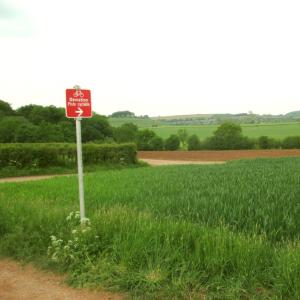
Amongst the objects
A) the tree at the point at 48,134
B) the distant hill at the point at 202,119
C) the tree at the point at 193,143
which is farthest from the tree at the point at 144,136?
the distant hill at the point at 202,119

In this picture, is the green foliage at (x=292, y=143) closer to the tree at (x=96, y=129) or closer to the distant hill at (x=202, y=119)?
the tree at (x=96, y=129)

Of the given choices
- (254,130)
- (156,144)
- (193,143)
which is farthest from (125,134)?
(254,130)

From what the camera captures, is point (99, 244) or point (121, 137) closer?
point (99, 244)

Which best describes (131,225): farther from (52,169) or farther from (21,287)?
(52,169)

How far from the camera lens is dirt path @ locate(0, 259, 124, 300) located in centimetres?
544

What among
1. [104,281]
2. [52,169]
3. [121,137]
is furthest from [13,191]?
[121,137]

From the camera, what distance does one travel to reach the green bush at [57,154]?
26119 millimetres

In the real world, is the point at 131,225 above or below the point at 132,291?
above

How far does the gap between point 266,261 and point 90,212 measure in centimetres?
429

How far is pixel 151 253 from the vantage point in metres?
5.89

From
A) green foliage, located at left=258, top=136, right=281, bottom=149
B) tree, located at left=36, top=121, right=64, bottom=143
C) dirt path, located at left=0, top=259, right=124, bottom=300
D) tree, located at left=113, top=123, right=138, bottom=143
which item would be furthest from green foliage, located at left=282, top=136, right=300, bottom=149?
dirt path, located at left=0, top=259, right=124, bottom=300

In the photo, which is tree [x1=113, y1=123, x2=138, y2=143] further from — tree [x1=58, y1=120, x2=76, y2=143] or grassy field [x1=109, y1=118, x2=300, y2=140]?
grassy field [x1=109, y1=118, x2=300, y2=140]

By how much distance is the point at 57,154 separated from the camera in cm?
2883

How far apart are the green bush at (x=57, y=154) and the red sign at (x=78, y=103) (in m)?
20.1
